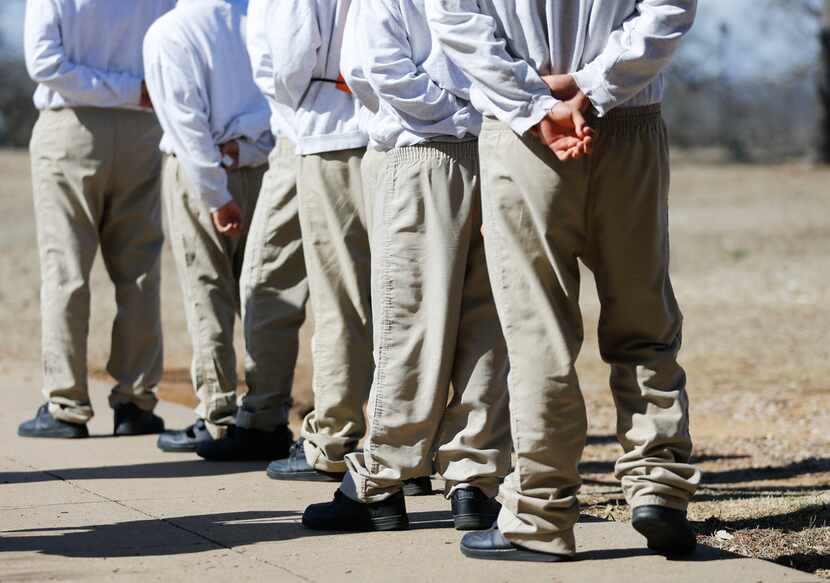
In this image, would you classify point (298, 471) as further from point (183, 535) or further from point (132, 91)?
point (132, 91)

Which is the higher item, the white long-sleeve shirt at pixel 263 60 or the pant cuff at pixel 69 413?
the white long-sleeve shirt at pixel 263 60

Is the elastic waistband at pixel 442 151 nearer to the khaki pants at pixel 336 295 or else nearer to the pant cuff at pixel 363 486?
the khaki pants at pixel 336 295

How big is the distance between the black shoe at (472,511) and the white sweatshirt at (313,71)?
55.7 inches

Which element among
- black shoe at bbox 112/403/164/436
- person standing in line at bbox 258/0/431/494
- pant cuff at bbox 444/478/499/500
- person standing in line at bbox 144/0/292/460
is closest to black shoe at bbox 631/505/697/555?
pant cuff at bbox 444/478/499/500

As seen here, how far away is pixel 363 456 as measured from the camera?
4723 millimetres

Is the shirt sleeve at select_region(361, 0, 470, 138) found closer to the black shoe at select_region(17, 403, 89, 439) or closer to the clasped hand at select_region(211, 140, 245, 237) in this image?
the clasped hand at select_region(211, 140, 245, 237)

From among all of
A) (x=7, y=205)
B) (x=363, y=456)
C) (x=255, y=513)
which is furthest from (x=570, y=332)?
(x=7, y=205)

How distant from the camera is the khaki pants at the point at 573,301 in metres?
4.02

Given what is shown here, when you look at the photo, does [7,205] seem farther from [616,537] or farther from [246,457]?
[616,537]

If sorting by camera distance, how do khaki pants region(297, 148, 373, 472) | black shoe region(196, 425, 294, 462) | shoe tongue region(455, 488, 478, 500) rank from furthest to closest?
black shoe region(196, 425, 294, 462) < khaki pants region(297, 148, 373, 472) < shoe tongue region(455, 488, 478, 500)

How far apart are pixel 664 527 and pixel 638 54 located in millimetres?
1320

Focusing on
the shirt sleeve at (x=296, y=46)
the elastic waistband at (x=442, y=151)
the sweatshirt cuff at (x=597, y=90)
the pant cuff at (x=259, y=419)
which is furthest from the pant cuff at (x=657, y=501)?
the pant cuff at (x=259, y=419)

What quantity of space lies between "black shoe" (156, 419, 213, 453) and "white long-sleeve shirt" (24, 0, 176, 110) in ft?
5.06

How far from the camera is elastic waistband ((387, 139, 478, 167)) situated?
4.58 metres
